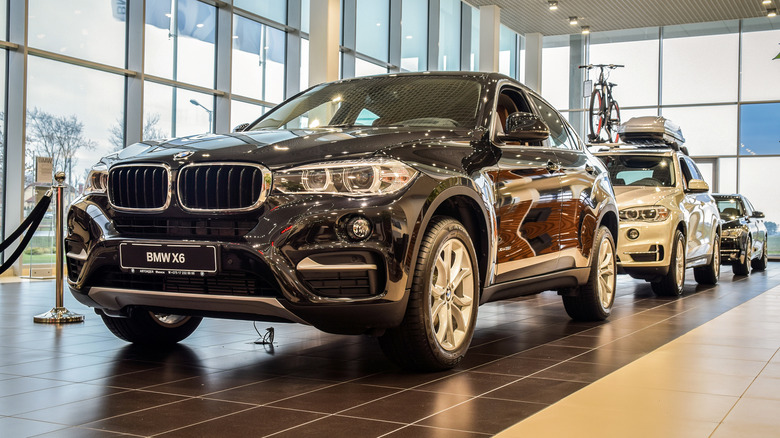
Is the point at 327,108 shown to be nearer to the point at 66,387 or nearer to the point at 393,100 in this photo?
the point at 393,100

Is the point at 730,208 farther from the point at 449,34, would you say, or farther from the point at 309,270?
the point at 309,270

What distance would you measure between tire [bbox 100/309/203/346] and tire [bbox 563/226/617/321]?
2.72m

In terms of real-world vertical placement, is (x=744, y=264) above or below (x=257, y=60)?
below

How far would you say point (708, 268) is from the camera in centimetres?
1062

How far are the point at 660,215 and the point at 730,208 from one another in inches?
233

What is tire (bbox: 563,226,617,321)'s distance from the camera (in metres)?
6.02

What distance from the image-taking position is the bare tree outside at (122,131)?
1359 cm

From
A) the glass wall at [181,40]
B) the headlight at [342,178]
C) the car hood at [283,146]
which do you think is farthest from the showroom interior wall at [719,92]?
the headlight at [342,178]

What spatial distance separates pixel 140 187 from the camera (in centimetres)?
383

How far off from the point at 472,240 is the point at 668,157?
224 inches

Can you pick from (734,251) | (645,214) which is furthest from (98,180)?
(734,251)

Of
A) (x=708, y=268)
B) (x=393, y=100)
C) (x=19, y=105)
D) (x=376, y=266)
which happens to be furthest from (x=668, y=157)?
(x=19, y=105)

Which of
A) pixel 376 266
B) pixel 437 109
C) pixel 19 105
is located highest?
pixel 19 105

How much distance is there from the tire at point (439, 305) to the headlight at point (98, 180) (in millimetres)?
1504
